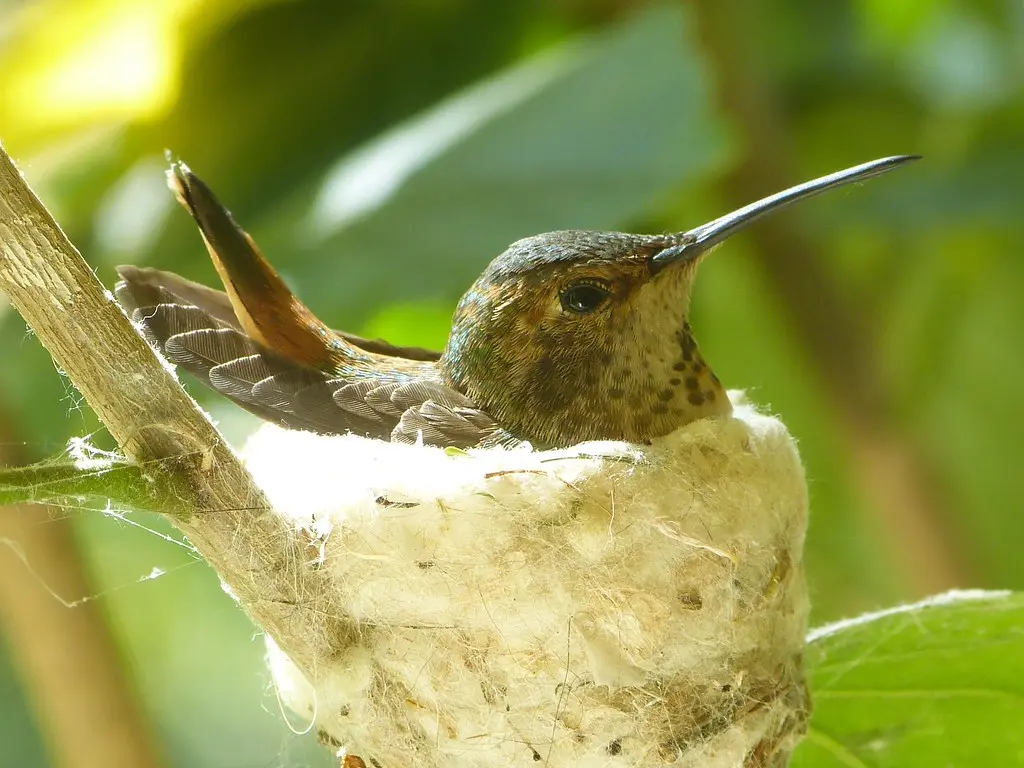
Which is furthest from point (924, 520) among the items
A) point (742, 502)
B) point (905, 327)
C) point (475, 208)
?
point (742, 502)

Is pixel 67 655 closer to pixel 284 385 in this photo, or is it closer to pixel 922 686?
pixel 284 385

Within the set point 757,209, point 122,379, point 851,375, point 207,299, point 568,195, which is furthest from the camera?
point 851,375

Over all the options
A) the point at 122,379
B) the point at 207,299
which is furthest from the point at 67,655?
the point at 122,379

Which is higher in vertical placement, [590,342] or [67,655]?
[590,342]

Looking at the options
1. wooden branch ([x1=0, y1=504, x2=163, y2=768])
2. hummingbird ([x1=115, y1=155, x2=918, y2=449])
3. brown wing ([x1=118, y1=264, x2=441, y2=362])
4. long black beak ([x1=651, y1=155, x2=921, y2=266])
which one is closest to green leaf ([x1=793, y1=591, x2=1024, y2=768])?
hummingbird ([x1=115, y1=155, x2=918, y2=449])

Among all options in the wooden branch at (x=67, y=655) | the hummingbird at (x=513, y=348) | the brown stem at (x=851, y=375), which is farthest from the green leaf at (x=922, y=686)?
the brown stem at (x=851, y=375)

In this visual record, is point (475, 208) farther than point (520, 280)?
Yes

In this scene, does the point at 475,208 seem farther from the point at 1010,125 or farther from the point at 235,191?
the point at 1010,125
